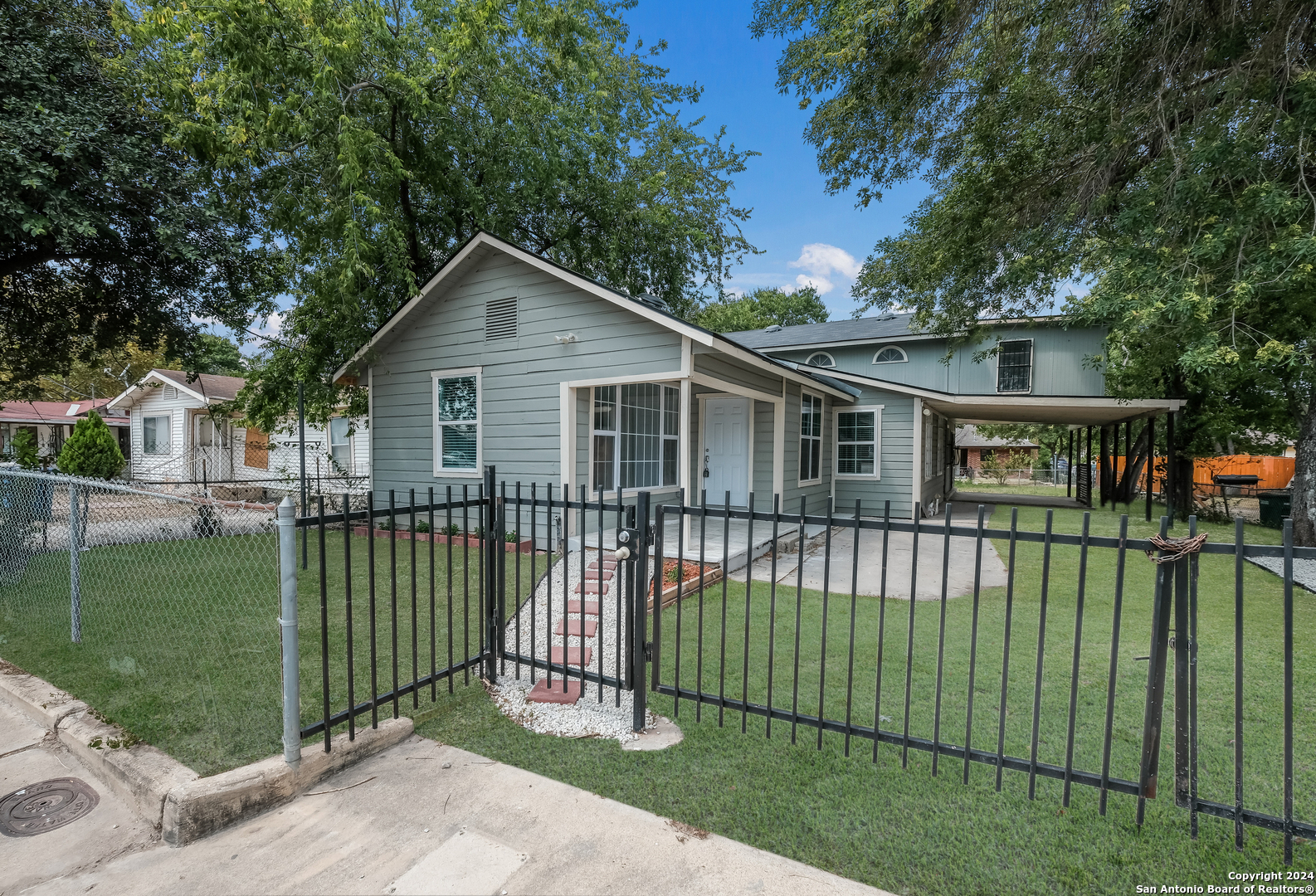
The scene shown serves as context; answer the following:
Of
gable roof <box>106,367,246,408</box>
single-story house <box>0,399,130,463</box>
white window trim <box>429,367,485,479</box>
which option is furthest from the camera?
single-story house <box>0,399,130,463</box>

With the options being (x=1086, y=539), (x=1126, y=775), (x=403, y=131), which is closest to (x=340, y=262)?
(x=403, y=131)

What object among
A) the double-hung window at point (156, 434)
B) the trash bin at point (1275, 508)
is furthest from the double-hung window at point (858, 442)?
the double-hung window at point (156, 434)

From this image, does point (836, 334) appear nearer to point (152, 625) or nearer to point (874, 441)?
point (874, 441)

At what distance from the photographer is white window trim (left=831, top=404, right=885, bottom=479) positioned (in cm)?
1247

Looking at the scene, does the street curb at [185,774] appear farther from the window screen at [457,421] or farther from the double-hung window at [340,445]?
the double-hung window at [340,445]

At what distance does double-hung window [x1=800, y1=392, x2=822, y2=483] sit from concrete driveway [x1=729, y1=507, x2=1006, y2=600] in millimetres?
1841

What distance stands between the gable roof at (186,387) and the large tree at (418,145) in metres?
9.74

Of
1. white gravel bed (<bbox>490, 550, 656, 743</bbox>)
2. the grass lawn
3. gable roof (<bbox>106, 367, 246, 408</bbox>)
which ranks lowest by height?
the grass lawn

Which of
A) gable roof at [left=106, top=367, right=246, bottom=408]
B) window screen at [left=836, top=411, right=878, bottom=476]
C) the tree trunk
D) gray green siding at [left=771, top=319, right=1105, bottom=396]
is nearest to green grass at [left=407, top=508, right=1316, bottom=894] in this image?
the tree trunk

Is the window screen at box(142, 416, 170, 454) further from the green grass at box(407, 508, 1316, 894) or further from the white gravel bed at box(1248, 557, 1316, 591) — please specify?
the white gravel bed at box(1248, 557, 1316, 591)

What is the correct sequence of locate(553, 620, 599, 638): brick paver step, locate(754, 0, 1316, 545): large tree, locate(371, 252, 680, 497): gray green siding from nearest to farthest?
locate(553, 620, 599, 638): brick paver step
locate(754, 0, 1316, 545): large tree
locate(371, 252, 680, 497): gray green siding

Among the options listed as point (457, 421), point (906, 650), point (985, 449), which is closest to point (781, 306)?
point (985, 449)

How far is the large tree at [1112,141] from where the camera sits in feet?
18.9

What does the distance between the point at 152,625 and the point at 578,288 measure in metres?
5.37
